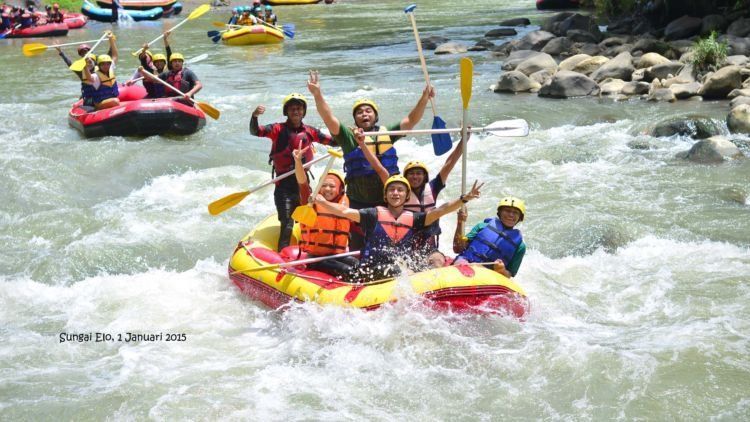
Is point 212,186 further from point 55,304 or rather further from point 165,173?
point 55,304

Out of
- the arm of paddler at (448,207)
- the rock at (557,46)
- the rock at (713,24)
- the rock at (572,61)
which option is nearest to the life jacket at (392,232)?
the arm of paddler at (448,207)

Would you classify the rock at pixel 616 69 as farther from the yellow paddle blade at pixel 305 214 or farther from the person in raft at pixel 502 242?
the yellow paddle blade at pixel 305 214

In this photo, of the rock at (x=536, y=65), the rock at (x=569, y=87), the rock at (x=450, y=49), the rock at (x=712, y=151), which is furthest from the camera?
the rock at (x=450, y=49)

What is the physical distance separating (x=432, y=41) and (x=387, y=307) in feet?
54.1

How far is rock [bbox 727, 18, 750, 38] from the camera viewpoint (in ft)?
53.1

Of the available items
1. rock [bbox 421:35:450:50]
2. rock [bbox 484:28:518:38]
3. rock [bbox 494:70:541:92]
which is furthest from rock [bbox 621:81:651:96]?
rock [bbox 484:28:518:38]

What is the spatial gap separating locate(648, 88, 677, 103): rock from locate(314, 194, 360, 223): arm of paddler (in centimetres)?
878

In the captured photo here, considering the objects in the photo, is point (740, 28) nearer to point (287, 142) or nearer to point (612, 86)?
point (612, 86)

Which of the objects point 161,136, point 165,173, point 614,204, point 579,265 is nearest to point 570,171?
point 614,204

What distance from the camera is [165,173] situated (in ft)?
33.7

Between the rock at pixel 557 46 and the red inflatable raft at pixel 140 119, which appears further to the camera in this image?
the rock at pixel 557 46

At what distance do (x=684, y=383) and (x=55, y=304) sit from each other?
174 inches

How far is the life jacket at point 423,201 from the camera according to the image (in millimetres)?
5840

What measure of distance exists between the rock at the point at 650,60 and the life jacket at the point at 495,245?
32.7 feet
